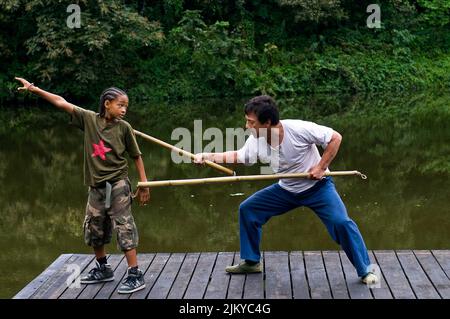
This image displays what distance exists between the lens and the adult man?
16.0ft

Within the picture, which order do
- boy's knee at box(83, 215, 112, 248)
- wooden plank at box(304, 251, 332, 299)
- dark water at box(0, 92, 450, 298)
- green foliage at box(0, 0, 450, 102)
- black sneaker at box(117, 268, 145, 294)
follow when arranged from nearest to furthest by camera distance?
1. wooden plank at box(304, 251, 332, 299)
2. black sneaker at box(117, 268, 145, 294)
3. boy's knee at box(83, 215, 112, 248)
4. dark water at box(0, 92, 450, 298)
5. green foliage at box(0, 0, 450, 102)

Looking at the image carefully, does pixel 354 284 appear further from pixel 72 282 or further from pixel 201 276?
pixel 72 282

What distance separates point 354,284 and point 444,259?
3.06 ft

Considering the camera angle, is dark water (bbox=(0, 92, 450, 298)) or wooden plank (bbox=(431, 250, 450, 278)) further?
dark water (bbox=(0, 92, 450, 298))

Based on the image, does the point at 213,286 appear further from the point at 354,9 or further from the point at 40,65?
the point at 354,9

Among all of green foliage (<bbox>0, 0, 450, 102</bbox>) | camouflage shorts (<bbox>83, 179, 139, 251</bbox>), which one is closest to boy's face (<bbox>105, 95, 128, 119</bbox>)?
camouflage shorts (<bbox>83, 179, 139, 251</bbox>)

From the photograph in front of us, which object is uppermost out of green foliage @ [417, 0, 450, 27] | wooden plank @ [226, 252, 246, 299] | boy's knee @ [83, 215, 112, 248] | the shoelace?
green foliage @ [417, 0, 450, 27]

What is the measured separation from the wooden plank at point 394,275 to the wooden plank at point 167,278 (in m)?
1.45

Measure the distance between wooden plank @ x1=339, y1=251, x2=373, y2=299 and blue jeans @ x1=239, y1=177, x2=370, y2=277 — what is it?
8cm

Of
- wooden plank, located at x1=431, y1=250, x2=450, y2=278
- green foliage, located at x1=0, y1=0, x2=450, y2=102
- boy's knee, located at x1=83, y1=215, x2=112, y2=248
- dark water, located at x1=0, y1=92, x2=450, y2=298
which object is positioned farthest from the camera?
green foliage, located at x1=0, y1=0, x2=450, y2=102

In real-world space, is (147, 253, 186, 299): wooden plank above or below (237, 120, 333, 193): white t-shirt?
below

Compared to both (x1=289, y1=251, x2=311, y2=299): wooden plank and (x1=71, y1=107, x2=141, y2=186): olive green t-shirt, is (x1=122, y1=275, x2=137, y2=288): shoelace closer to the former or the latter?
(x1=71, y1=107, x2=141, y2=186): olive green t-shirt

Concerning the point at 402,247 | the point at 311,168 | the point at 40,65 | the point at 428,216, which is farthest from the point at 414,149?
the point at 40,65

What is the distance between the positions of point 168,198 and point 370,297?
16.5 feet
